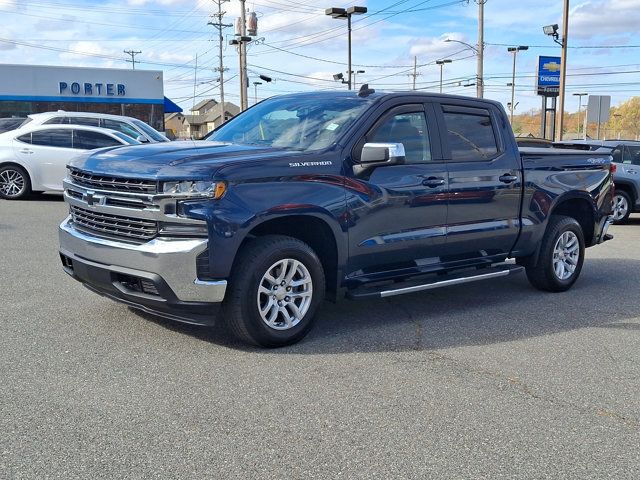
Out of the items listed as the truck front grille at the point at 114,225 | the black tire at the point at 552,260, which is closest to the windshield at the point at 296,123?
the truck front grille at the point at 114,225

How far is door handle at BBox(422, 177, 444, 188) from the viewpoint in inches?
233

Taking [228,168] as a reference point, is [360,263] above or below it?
below

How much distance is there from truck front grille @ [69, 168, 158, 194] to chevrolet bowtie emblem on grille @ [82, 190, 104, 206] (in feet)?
0.19

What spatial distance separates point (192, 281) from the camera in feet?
15.3

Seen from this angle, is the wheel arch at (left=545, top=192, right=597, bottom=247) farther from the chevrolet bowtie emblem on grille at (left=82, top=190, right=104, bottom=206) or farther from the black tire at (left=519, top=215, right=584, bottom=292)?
the chevrolet bowtie emblem on grille at (left=82, top=190, right=104, bottom=206)

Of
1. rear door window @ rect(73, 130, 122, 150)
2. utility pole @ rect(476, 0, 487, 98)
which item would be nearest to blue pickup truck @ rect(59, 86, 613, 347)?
rear door window @ rect(73, 130, 122, 150)

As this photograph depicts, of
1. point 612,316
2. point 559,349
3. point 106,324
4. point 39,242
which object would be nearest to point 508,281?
point 612,316

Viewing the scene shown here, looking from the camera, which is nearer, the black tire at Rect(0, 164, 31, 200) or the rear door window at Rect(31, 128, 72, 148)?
the rear door window at Rect(31, 128, 72, 148)

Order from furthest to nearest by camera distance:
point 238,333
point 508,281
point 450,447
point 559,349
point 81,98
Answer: point 81,98
point 508,281
point 559,349
point 238,333
point 450,447

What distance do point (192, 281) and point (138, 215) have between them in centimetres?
62

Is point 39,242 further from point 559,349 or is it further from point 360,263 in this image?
point 559,349

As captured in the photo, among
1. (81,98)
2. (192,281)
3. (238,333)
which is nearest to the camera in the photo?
(192,281)

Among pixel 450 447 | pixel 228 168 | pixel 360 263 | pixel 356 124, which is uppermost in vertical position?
pixel 356 124

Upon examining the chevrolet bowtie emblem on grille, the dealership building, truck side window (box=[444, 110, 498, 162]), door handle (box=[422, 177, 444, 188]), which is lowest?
the chevrolet bowtie emblem on grille
